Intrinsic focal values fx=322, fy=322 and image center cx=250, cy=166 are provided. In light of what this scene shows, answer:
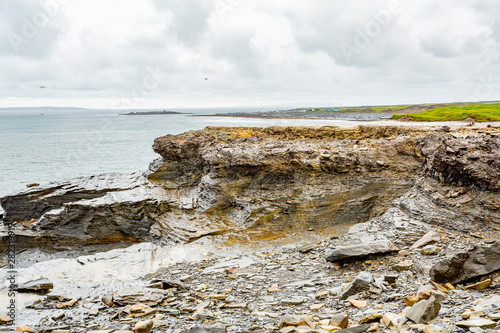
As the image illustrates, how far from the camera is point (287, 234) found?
60.5 ft

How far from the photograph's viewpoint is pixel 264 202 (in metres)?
20.6

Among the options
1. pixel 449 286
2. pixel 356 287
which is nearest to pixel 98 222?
pixel 356 287

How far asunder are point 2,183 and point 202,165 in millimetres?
36288

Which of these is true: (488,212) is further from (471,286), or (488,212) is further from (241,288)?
(241,288)

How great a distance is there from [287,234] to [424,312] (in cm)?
1284

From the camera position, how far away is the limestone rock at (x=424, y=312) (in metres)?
5.69

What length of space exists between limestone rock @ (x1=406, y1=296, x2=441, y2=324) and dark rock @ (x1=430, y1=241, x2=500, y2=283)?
2.25 metres

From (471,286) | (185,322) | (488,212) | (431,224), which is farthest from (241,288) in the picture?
(488,212)

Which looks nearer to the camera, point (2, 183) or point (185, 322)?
point (185, 322)

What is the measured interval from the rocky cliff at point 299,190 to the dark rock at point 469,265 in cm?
547

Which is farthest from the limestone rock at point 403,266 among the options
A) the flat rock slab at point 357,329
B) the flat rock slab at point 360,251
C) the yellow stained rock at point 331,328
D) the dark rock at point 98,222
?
the dark rock at point 98,222

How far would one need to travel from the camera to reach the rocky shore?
748 centimetres

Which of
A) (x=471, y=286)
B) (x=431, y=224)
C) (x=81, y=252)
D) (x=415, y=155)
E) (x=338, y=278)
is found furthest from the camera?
(x=81, y=252)

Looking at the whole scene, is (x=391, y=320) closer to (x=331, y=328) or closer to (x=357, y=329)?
(x=357, y=329)
